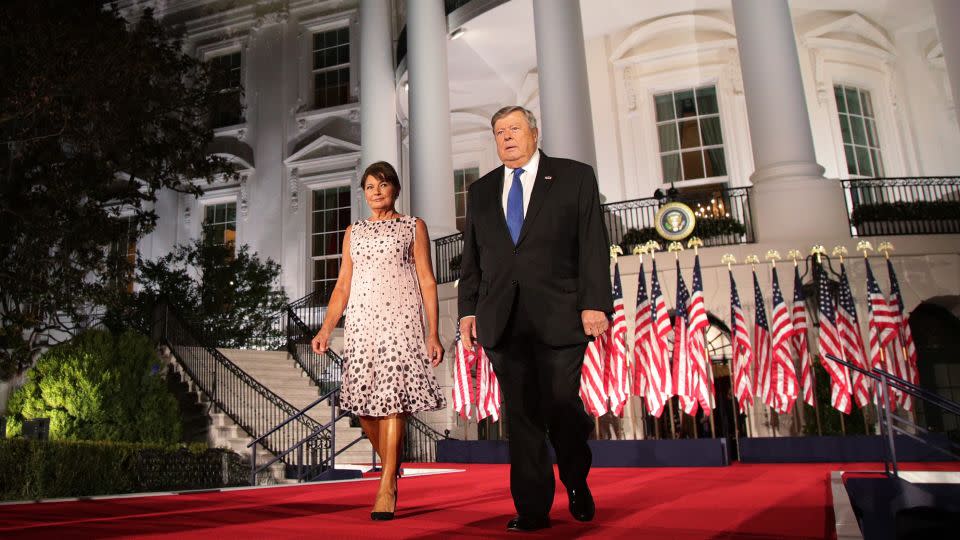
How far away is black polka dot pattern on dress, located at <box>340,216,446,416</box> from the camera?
4.21 m

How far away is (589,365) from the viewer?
12430 millimetres

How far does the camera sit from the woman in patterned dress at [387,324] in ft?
13.8

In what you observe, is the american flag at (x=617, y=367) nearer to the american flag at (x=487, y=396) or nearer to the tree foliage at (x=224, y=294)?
the american flag at (x=487, y=396)

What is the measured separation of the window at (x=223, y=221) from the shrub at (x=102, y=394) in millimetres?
10775

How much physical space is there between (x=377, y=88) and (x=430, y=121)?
307 centimetres

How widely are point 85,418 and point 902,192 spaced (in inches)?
708

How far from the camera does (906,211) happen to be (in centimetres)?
1602

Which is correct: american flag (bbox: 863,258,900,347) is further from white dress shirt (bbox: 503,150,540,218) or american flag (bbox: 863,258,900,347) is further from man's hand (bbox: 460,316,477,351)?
man's hand (bbox: 460,316,477,351)

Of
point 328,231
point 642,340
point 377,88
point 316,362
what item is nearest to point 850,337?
point 642,340

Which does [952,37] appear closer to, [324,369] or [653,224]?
[653,224]

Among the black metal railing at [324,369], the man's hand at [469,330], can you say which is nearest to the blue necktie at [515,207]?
the man's hand at [469,330]

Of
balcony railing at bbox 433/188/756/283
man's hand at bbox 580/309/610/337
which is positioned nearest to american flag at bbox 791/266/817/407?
balcony railing at bbox 433/188/756/283

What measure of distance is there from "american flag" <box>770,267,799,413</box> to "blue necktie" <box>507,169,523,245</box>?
1005cm

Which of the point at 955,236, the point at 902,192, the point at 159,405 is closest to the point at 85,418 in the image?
the point at 159,405
